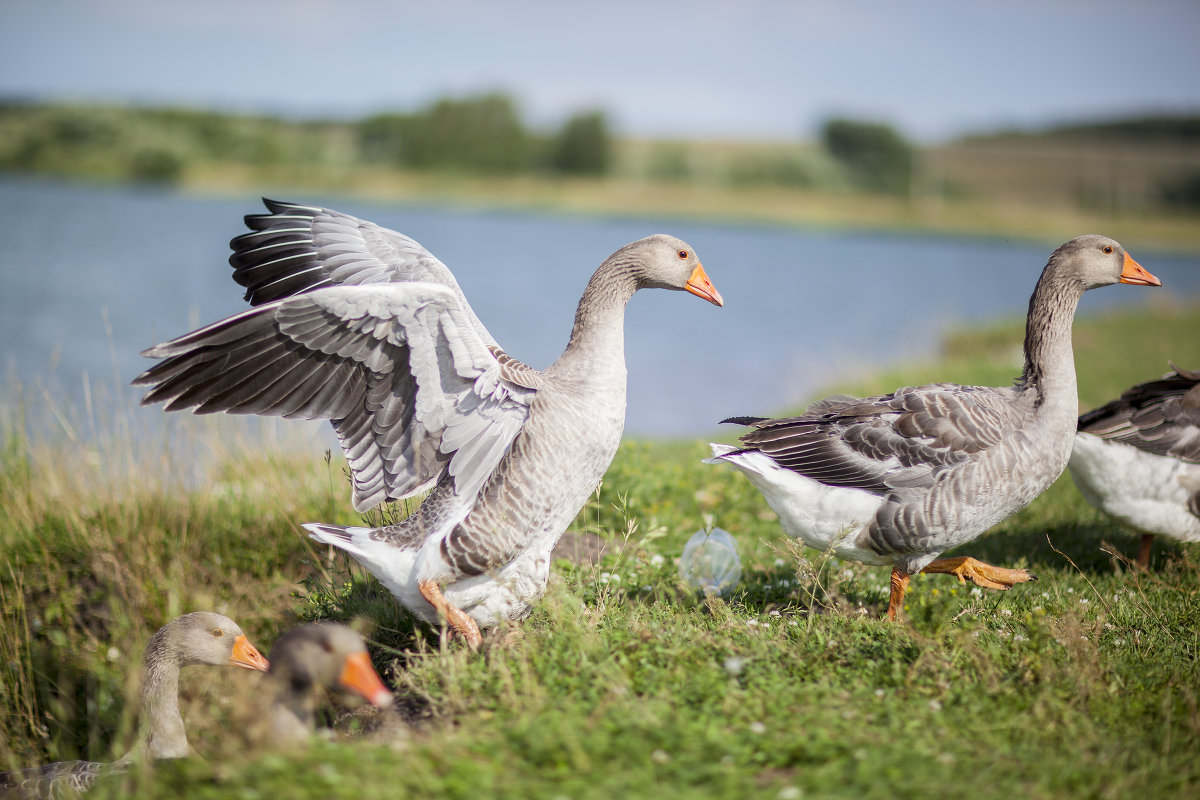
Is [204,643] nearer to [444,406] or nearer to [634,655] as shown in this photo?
[444,406]

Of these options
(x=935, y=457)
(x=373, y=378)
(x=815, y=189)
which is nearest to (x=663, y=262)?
(x=373, y=378)

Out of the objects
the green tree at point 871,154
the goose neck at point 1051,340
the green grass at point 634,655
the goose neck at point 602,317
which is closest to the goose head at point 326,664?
the green grass at point 634,655

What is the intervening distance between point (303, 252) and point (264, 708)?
2865mm

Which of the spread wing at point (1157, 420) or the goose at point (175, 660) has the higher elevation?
the spread wing at point (1157, 420)

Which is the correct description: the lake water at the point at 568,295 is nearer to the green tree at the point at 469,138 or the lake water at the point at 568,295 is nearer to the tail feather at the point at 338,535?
the tail feather at the point at 338,535

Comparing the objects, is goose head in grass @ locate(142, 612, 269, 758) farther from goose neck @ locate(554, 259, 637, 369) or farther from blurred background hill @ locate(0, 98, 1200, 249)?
blurred background hill @ locate(0, 98, 1200, 249)

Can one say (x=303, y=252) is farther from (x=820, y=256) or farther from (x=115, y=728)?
(x=820, y=256)

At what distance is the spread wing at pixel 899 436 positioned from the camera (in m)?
4.68

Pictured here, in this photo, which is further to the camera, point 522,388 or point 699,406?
point 699,406

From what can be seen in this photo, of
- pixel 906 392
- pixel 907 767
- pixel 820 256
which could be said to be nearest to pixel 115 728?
pixel 907 767

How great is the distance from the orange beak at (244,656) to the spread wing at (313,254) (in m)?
1.93

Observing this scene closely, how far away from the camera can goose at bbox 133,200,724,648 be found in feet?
12.8

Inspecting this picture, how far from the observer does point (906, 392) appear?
496 cm

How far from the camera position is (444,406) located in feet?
13.8
